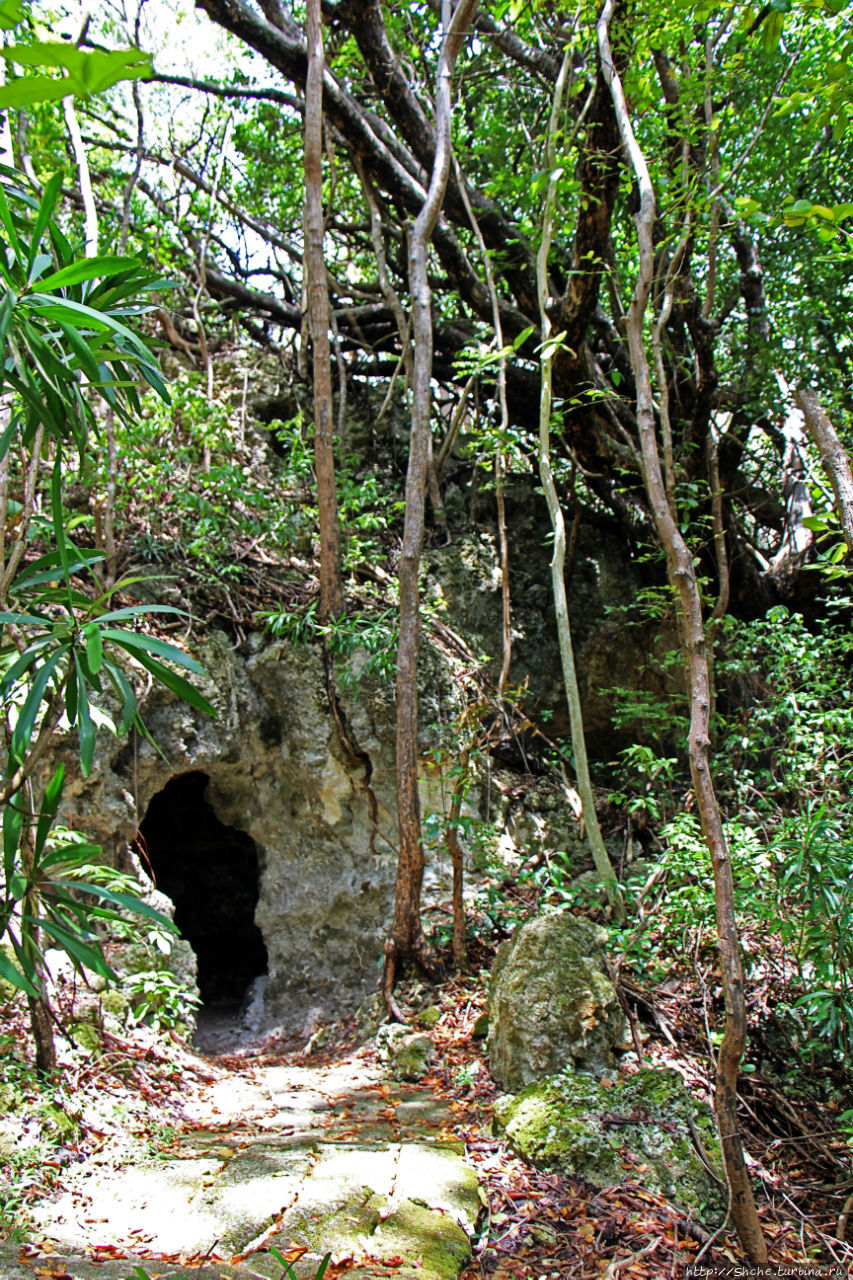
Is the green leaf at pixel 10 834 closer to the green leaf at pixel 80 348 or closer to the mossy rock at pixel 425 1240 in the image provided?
the green leaf at pixel 80 348

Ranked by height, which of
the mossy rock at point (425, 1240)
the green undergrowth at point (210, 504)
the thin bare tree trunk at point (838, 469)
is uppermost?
the green undergrowth at point (210, 504)

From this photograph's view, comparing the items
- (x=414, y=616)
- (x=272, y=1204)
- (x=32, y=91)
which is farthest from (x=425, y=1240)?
(x=414, y=616)

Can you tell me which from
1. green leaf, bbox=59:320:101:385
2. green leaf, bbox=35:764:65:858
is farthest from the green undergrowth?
green leaf, bbox=59:320:101:385

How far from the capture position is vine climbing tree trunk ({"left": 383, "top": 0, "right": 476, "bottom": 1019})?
4.84 m

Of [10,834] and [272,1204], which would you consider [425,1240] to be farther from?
[10,834]

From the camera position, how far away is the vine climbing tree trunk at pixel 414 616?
190 inches

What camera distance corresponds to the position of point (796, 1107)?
3.52m

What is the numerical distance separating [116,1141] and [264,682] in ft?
10.8

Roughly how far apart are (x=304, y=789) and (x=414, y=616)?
1.90 meters

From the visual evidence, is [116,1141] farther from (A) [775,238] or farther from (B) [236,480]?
(A) [775,238]

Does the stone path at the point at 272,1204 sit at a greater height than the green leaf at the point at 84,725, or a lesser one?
lesser

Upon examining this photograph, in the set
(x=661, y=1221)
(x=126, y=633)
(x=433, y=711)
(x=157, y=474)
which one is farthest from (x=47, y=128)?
(x=661, y=1221)

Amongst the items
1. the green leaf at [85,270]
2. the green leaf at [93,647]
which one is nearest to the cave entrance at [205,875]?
the green leaf at [93,647]

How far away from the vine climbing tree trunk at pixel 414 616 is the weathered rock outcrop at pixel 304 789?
626mm
